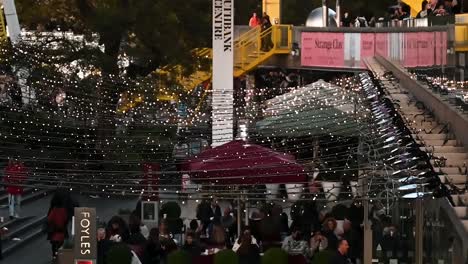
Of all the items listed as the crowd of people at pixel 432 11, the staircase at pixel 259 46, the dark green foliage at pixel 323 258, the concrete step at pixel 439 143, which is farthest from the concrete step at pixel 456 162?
the staircase at pixel 259 46

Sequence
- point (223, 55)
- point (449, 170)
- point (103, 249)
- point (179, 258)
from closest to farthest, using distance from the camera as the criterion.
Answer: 1. point (449, 170)
2. point (179, 258)
3. point (103, 249)
4. point (223, 55)

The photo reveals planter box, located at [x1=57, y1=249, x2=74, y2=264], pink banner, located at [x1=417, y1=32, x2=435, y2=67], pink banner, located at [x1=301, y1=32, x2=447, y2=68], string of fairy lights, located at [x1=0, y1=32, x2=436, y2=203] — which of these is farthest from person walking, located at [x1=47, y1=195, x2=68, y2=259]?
pink banner, located at [x1=417, y1=32, x2=435, y2=67]

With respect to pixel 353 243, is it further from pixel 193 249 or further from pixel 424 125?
pixel 193 249

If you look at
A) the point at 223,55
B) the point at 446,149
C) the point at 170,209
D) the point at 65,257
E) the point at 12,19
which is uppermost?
the point at 12,19

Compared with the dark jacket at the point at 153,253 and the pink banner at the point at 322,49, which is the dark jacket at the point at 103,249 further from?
the pink banner at the point at 322,49

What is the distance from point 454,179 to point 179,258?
18.9 ft

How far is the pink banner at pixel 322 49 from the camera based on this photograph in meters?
41.2

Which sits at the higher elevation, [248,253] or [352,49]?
[352,49]

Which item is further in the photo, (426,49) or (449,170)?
(426,49)

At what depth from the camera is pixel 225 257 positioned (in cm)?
1641

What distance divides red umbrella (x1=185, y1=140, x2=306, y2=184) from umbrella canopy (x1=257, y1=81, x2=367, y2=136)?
1.12 m

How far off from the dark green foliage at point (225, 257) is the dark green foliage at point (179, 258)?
0.44m

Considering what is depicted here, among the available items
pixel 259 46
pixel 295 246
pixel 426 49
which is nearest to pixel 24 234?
pixel 295 246

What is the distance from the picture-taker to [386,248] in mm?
14086
